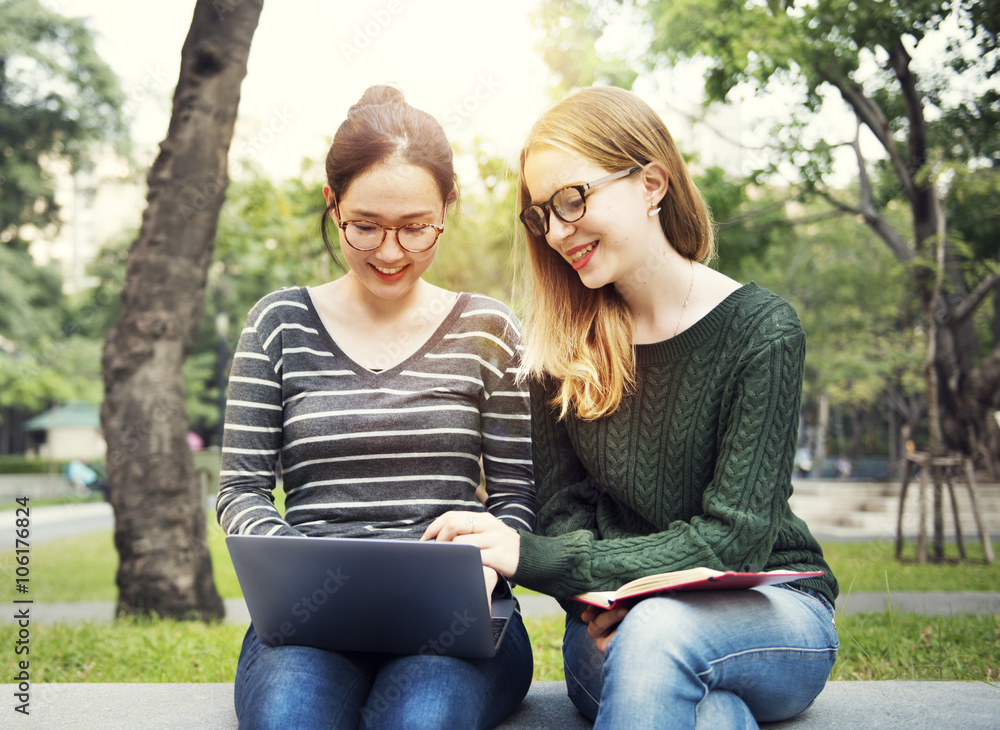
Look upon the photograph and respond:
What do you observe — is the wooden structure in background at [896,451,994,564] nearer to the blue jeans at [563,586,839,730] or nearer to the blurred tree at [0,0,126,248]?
the blue jeans at [563,586,839,730]

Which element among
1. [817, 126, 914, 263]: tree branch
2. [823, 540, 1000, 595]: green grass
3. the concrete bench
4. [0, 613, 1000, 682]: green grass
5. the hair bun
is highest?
[817, 126, 914, 263]: tree branch

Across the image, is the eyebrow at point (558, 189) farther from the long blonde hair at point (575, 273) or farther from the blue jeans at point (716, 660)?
the blue jeans at point (716, 660)

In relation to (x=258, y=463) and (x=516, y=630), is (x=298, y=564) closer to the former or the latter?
(x=258, y=463)

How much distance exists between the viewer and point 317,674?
1.69 m

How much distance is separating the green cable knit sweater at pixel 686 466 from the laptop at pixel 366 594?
0.60 feet

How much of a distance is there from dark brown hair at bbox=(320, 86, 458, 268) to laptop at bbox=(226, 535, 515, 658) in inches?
35.1

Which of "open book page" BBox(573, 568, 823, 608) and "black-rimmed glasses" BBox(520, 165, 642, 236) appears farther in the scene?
"black-rimmed glasses" BBox(520, 165, 642, 236)

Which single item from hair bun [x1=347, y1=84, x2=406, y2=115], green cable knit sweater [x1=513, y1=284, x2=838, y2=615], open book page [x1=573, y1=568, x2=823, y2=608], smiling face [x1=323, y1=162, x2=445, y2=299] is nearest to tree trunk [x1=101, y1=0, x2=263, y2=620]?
hair bun [x1=347, y1=84, x2=406, y2=115]

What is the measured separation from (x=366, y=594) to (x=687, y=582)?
0.60m

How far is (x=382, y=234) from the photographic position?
6.52 feet

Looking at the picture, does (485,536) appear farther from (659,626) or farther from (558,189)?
(558,189)

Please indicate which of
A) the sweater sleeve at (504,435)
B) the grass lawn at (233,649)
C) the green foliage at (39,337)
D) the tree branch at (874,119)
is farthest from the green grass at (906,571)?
the green foliage at (39,337)

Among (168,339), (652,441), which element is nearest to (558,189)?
(652,441)

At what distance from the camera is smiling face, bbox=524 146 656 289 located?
1.83 meters
